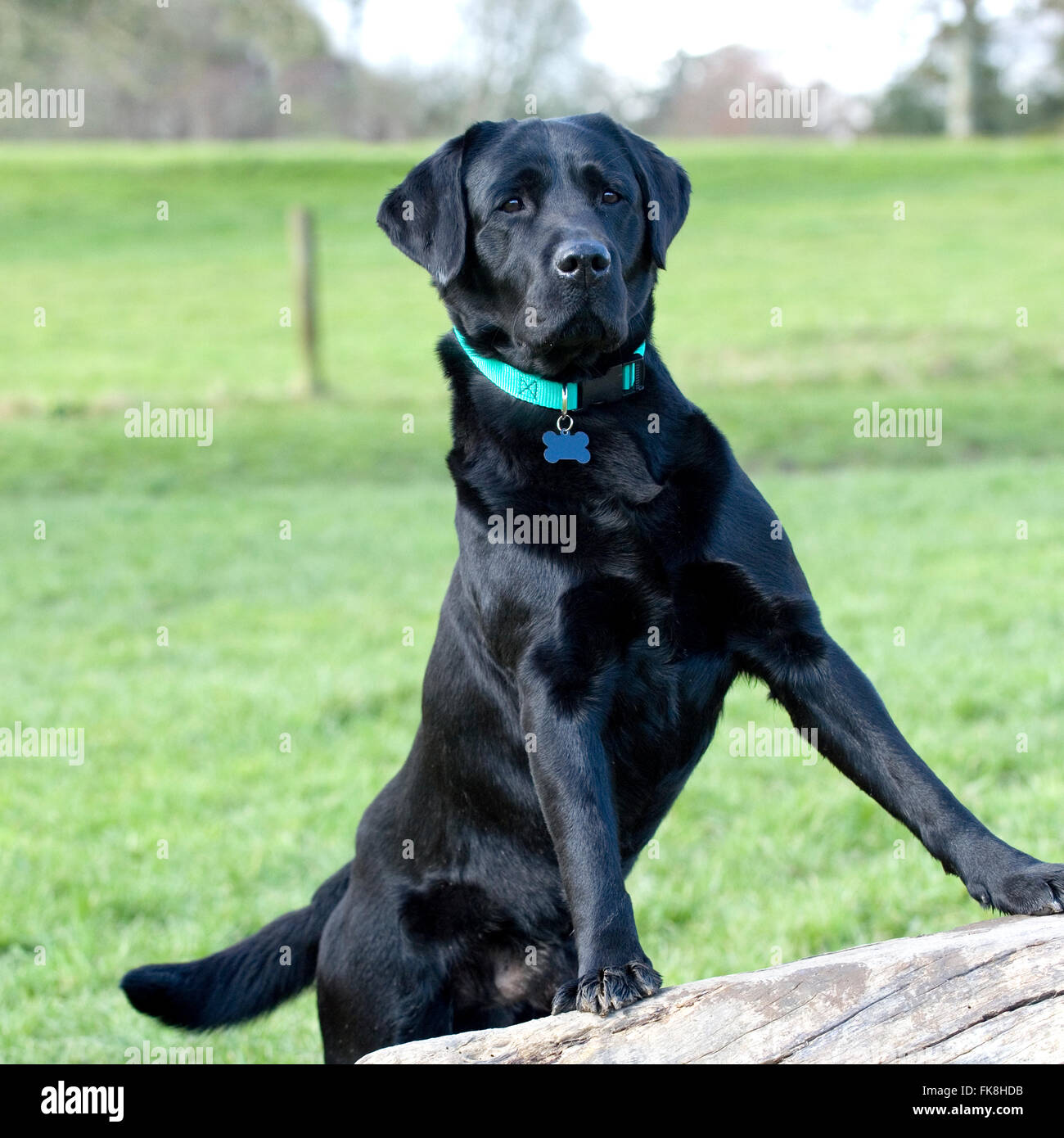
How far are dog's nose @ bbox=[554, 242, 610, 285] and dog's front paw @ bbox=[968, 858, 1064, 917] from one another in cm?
135

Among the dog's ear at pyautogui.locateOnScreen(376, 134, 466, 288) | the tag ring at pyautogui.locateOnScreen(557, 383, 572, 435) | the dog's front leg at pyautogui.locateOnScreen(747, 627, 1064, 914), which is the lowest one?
the dog's front leg at pyautogui.locateOnScreen(747, 627, 1064, 914)

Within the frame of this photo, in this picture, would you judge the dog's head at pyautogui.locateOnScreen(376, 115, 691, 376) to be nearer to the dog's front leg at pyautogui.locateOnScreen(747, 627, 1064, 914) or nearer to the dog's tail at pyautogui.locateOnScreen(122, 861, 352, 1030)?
the dog's front leg at pyautogui.locateOnScreen(747, 627, 1064, 914)

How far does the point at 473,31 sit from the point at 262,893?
34.2 m

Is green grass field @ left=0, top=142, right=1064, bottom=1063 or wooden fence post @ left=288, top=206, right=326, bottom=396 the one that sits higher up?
wooden fence post @ left=288, top=206, right=326, bottom=396

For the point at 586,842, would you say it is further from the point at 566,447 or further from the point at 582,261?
the point at 582,261

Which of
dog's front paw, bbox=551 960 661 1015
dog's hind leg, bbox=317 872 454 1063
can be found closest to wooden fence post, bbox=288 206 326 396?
dog's hind leg, bbox=317 872 454 1063

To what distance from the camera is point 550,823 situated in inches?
88.8

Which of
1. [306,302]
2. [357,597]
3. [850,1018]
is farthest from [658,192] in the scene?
[306,302]

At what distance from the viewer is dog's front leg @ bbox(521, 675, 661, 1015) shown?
2.08 metres

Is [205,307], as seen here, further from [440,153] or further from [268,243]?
[440,153]

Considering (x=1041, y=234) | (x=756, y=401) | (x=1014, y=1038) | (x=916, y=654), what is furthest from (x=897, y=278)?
(x=1014, y=1038)

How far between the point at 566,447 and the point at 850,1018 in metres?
1.17

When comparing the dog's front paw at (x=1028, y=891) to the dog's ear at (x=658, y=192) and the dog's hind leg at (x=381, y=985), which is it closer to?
the dog's hind leg at (x=381, y=985)

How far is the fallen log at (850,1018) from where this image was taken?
6.26 ft
